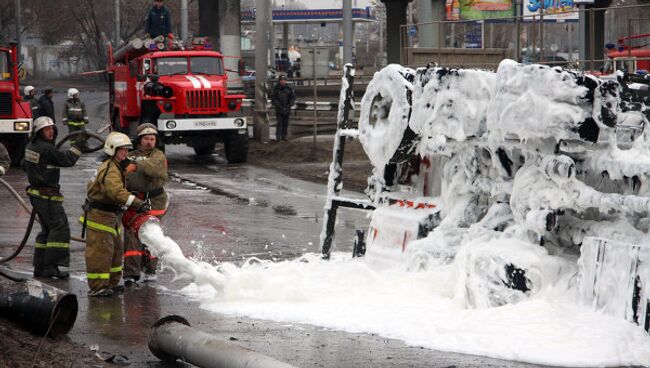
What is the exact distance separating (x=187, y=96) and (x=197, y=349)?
1684 centimetres

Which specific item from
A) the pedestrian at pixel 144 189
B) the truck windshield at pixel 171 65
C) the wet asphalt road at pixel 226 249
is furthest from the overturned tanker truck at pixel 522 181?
the truck windshield at pixel 171 65

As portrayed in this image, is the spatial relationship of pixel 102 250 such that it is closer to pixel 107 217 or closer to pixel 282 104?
pixel 107 217

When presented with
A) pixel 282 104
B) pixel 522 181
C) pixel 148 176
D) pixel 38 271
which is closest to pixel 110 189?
pixel 148 176

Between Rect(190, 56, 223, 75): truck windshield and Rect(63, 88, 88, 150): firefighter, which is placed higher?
Rect(190, 56, 223, 75): truck windshield

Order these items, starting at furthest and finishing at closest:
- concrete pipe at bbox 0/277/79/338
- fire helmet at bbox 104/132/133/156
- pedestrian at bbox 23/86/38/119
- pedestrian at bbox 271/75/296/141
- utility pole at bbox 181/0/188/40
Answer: utility pole at bbox 181/0/188/40 → pedestrian at bbox 271/75/296/141 → pedestrian at bbox 23/86/38/119 → fire helmet at bbox 104/132/133/156 → concrete pipe at bbox 0/277/79/338

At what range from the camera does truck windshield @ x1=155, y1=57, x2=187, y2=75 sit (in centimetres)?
2373

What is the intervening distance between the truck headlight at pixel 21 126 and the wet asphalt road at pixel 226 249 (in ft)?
4.60

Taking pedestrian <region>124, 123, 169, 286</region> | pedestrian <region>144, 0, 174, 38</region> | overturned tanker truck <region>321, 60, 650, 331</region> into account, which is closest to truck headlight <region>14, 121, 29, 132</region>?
pedestrian <region>144, 0, 174, 38</region>

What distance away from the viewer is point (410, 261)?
8.69 m

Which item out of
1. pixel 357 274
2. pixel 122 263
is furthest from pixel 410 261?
pixel 122 263

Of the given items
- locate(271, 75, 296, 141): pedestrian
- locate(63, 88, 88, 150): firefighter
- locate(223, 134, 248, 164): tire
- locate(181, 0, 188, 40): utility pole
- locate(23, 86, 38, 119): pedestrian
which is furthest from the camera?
locate(181, 0, 188, 40): utility pole

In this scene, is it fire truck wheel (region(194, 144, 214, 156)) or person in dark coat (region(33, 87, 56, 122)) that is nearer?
fire truck wheel (region(194, 144, 214, 156))

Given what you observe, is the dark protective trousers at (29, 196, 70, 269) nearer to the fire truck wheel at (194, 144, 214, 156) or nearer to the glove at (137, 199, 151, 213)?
the glove at (137, 199, 151, 213)

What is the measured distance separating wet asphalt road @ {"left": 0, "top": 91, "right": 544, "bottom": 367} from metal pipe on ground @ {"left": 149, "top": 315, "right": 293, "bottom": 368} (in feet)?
0.53
